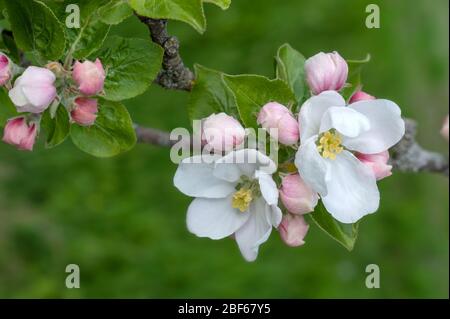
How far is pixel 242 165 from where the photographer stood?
55.7 inches

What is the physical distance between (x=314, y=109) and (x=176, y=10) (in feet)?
1.07

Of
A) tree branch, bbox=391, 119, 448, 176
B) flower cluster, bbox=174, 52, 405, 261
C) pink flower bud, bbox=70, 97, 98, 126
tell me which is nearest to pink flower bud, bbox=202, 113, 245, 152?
flower cluster, bbox=174, 52, 405, 261

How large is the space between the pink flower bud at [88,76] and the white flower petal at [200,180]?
0.72ft

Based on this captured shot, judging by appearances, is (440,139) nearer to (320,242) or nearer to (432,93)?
(432,93)

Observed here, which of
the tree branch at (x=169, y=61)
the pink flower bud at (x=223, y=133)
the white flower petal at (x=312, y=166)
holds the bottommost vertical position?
the white flower petal at (x=312, y=166)

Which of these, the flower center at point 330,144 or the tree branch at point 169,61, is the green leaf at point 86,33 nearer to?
the tree branch at point 169,61

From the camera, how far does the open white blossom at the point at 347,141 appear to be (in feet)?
4.39

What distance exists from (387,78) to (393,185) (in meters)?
0.51

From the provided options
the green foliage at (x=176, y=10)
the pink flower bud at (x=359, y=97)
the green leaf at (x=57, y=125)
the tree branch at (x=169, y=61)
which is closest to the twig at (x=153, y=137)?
the tree branch at (x=169, y=61)

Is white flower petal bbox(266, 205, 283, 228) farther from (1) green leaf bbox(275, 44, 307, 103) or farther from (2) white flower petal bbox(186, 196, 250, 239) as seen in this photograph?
(1) green leaf bbox(275, 44, 307, 103)

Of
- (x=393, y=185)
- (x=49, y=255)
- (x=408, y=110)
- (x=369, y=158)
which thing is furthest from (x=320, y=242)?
(x=369, y=158)

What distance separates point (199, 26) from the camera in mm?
1193

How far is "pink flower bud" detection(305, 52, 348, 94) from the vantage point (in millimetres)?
1421

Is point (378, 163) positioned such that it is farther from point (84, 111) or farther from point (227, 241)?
point (227, 241)
